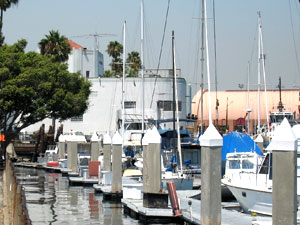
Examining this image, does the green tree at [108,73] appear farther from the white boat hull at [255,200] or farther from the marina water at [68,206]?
the white boat hull at [255,200]

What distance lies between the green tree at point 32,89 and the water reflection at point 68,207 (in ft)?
49.2

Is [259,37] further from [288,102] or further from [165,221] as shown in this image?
[288,102]

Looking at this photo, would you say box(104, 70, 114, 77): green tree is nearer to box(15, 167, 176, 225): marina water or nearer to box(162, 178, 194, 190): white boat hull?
box(15, 167, 176, 225): marina water

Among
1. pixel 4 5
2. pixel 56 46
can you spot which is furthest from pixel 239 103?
pixel 4 5

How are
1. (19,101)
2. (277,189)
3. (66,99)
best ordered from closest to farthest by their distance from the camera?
(277,189), (19,101), (66,99)

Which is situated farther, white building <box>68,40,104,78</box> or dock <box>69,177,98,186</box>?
white building <box>68,40,104,78</box>

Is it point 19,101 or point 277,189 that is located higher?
point 19,101

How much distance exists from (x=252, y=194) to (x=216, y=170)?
4941 millimetres

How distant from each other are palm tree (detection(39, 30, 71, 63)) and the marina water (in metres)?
33.4

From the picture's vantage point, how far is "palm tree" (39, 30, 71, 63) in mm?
71312

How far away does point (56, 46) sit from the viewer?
71.4 m

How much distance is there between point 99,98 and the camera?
7300 centimetres

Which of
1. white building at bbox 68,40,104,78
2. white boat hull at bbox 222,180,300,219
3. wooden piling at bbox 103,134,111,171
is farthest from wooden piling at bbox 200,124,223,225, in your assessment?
white building at bbox 68,40,104,78

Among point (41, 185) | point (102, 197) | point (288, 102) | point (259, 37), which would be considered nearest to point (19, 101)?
point (41, 185)
